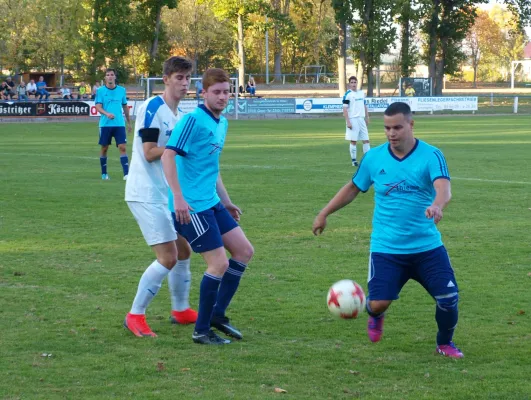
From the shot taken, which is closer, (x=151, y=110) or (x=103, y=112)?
(x=151, y=110)

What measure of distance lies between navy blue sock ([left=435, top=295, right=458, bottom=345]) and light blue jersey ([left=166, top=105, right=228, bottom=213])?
170 centimetres

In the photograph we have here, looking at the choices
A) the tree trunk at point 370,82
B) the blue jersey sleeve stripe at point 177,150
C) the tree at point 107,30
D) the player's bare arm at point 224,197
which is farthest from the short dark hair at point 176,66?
the tree at point 107,30

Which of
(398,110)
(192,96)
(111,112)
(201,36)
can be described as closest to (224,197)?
(398,110)

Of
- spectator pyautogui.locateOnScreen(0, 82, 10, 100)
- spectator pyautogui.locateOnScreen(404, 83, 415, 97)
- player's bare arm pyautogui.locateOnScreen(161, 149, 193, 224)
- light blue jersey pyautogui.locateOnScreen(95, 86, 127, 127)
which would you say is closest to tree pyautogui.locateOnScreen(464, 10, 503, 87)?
spectator pyautogui.locateOnScreen(404, 83, 415, 97)

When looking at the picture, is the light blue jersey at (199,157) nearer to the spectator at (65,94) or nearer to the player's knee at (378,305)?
the player's knee at (378,305)

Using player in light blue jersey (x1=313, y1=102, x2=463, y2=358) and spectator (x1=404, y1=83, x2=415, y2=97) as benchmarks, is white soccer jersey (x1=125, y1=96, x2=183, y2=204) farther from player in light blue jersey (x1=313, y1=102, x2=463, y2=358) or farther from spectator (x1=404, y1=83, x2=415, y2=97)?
spectator (x1=404, y1=83, x2=415, y2=97)

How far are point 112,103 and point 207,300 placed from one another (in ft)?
36.1

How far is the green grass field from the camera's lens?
507 centimetres

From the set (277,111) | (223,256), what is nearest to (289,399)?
(223,256)

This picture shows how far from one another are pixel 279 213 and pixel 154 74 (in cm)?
4623

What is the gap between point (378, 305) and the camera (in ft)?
18.5

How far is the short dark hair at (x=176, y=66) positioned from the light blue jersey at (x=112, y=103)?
10.4 meters

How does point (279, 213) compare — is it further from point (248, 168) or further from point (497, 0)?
point (497, 0)

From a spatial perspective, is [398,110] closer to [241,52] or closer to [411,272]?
[411,272]
